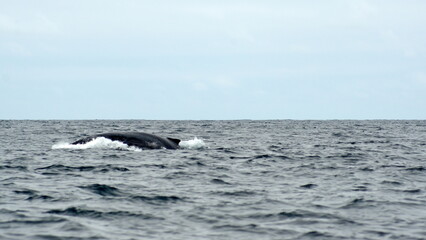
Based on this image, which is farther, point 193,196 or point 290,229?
point 193,196

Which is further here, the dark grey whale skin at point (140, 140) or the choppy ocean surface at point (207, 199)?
the dark grey whale skin at point (140, 140)

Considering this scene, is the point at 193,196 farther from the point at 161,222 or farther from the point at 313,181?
the point at 313,181

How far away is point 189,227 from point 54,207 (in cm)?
328

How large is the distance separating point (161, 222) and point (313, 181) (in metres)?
7.33

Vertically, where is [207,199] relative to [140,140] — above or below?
below

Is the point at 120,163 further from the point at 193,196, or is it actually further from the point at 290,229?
the point at 290,229

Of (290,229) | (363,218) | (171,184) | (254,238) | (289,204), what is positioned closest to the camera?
(254,238)

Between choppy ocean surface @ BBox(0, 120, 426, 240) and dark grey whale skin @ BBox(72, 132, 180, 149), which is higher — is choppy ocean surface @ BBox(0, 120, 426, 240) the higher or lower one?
the lower one

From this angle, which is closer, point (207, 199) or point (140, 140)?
point (207, 199)

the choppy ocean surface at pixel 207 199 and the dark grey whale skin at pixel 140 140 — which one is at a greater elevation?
the dark grey whale skin at pixel 140 140

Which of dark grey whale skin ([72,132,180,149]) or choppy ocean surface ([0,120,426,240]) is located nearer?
choppy ocean surface ([0,120,426,240])

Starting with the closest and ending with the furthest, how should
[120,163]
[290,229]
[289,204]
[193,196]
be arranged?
[290,229], [289,204], [193,196], [120,163]

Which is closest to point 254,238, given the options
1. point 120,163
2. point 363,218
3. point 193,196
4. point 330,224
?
point 330,224

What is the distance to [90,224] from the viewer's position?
10.9m
